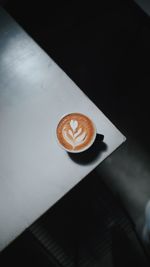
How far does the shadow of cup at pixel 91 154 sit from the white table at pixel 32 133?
0.01 meters

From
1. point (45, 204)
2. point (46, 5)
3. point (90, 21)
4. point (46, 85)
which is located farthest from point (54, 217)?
point (46, 5)

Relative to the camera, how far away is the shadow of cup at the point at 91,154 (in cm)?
119

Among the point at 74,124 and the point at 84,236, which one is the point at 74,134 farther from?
the point at 84,236

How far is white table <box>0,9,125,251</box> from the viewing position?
1159 millimetres

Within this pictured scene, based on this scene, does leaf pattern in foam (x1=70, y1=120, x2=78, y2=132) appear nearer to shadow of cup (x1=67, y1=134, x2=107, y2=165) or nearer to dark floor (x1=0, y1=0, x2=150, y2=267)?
shadow of cup (x1=67, y1=134, x2=107, y2=165)

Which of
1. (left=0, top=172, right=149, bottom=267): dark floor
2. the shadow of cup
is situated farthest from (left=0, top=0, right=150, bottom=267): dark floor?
the shadow of cup

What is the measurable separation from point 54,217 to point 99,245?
15.8 inches

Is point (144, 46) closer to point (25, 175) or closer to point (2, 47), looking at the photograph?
point (2, 47)

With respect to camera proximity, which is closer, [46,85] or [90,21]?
[46,85]

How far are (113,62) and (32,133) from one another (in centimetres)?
144

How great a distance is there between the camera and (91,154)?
1195 mm

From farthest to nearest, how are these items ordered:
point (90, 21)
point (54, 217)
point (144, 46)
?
point (90, 21), point (144, 46), point (54, 217)

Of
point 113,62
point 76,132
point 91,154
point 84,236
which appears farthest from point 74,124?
point 113,62

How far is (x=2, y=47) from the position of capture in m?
1.47
